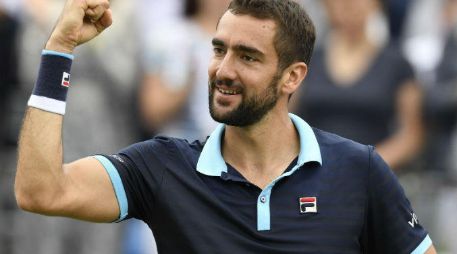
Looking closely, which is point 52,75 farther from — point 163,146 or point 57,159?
point 163,146

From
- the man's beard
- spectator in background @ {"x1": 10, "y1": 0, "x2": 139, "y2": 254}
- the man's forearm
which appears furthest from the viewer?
spectator in background @ {"x1": 10, "y1": 0, "x2": 139, "y2": 254}

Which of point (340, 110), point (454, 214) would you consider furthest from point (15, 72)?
point (454, 214)

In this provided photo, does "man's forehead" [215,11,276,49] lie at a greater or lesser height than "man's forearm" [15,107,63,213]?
greater

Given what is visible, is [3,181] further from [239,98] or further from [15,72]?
[239,98]

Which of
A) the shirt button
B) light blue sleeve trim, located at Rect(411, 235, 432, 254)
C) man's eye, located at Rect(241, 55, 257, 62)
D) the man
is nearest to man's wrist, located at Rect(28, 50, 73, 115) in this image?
the man

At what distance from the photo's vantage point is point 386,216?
5.49 meters

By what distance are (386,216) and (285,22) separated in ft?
3.06

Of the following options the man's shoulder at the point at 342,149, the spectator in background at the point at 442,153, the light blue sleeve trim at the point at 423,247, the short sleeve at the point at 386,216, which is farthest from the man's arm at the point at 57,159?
the spectator in background at the point at 442,153

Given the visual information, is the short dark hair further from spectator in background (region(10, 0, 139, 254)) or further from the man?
spectator in background (region(10, 0, 139, 254))

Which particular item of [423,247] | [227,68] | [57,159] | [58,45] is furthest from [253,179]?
[58,45]

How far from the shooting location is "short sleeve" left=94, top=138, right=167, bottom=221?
5.34m

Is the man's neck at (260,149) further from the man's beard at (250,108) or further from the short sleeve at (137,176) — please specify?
the short sleeve at (137,176)

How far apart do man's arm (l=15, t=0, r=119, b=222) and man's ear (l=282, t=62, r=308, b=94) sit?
0.93 m

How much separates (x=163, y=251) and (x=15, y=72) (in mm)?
3915
